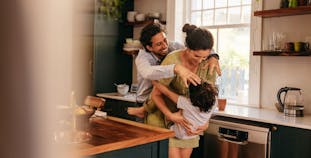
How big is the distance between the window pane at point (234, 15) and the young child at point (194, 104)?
5.03 ft

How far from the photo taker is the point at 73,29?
30cm

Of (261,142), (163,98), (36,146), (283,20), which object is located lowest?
(261,142)

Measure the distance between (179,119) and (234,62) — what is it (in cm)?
151

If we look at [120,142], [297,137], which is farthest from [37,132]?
[297,137]

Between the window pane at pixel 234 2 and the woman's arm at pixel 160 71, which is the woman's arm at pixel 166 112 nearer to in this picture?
the woman's arm at pixel 160 71

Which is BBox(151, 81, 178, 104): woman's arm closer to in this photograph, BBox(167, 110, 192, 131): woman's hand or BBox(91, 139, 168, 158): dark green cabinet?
BBox(167, 110, 192, 131): woman's hand

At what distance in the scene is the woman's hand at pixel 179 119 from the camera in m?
2.30

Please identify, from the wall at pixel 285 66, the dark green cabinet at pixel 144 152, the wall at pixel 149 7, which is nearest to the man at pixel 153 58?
the dark green cabinet at pixel 144 152

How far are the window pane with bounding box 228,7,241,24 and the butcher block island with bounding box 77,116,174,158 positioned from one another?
2.09m

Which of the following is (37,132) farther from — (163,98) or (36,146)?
(163,98)

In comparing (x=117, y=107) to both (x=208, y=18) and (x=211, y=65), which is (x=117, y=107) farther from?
(x=211, y=65)

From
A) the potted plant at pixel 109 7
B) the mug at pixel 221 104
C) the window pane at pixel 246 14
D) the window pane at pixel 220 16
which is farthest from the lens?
the window pane at pixel 220 16

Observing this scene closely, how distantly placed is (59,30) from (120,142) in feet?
4.22

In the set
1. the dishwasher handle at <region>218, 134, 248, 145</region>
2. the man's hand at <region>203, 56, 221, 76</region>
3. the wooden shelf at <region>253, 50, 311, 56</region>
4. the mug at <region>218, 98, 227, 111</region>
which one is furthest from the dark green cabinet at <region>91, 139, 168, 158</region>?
the wooden shelf at <region>253, 50, 311, 56</region>
